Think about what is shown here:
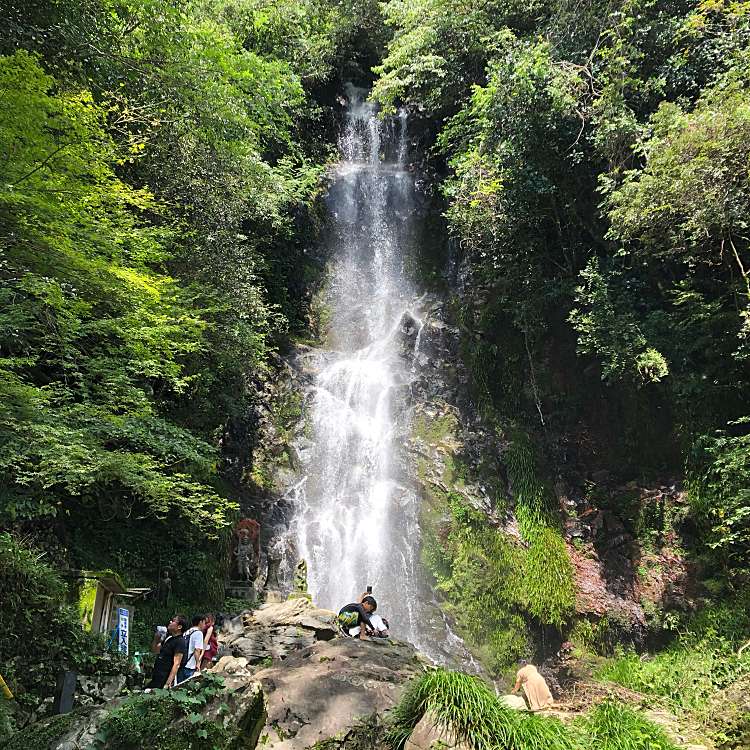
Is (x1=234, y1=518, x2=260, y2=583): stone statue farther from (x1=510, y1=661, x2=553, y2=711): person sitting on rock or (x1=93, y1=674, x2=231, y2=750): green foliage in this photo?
(x1=93, y1=674, x2=231, y2=750): green foliage

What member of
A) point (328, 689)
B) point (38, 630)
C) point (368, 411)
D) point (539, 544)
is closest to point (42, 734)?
point (328, 689)

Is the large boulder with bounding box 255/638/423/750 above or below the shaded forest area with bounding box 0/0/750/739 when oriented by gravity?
below

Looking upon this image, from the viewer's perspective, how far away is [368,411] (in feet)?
51.3

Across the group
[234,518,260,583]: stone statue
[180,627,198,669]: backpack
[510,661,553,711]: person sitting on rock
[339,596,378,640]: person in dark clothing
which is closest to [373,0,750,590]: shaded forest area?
[510,661,553,711]: person sitting on rock

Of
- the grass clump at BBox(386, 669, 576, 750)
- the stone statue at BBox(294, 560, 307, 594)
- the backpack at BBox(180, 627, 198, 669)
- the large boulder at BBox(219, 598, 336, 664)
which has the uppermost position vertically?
the backpack at BBox(180, 627, 198, 669)

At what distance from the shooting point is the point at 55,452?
5.69 meters

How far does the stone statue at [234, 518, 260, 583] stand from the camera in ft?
38.8

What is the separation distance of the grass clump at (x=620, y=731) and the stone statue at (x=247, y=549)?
7.92 metres

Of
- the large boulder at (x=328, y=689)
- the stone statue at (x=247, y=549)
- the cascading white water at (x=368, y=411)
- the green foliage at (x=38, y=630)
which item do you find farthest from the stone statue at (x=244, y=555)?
the green foliage at (x=38, y=630)

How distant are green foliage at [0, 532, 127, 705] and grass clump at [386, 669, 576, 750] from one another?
3657 mm

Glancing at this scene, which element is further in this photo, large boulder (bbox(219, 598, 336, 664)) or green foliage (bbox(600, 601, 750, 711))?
green foliage (bbox(600, 601, 750, 711))

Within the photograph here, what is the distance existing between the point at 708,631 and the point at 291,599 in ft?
25.3

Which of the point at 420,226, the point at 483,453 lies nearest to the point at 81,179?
the point at 483,453

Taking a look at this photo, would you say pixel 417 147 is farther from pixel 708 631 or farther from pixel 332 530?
pixel 708 631
